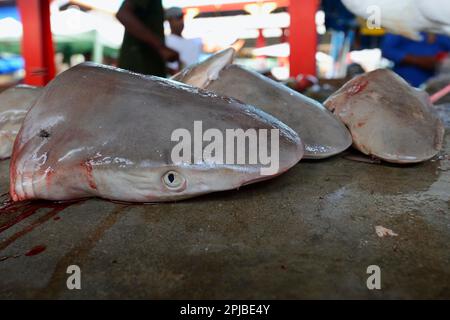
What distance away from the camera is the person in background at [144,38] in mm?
3879

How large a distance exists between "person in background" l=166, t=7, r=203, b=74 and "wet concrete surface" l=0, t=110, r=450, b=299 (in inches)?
169

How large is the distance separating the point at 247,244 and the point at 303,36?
19.7ft

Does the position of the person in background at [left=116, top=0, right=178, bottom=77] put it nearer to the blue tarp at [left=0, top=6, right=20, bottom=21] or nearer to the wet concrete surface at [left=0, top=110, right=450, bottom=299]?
the wet concrete surface at [left=0, top=110, right=450, bottom=299]

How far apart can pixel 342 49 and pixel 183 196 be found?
9.23 m

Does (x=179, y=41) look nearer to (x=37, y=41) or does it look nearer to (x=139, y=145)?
(x=37, y=41)

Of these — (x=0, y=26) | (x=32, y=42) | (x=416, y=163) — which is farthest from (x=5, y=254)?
(x=0, y=26)

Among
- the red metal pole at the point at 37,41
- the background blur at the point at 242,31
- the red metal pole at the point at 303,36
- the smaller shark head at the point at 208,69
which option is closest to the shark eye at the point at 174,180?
the smaller shark head at the point at 208,69

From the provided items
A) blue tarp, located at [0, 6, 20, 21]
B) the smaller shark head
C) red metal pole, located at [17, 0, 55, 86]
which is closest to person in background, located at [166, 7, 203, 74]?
the smaller shark head

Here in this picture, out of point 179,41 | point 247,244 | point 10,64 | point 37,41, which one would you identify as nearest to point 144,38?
point 179,41

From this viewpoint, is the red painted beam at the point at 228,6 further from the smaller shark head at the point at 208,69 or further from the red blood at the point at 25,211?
the red blood at the point at 25,211

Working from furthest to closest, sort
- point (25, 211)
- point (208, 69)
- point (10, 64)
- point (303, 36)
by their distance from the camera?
1. point (10, 64)
2. point (303, 36)
3. point (208, 69)
4. point (25, 211)

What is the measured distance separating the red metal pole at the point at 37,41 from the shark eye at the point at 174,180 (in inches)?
290

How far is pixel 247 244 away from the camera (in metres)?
1.38

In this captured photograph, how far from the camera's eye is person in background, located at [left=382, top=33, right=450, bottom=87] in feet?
18.2
